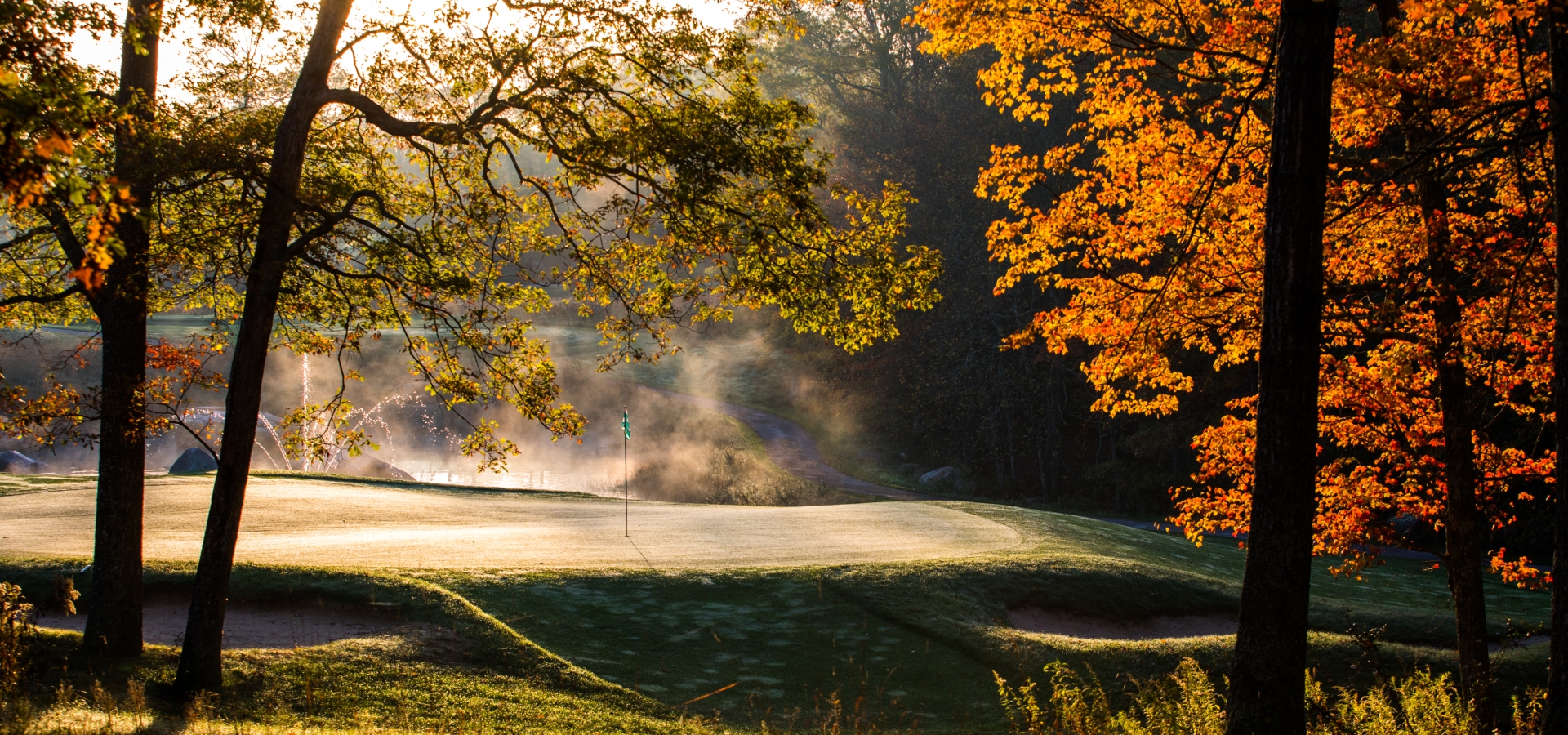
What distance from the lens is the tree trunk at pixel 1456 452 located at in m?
8.73

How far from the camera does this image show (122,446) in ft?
28.7

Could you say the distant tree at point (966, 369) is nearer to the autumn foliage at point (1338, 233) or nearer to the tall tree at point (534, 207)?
the autumn foliage at point (1338, 233)

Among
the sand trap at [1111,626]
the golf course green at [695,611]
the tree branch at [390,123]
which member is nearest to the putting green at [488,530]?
the golf course green at [695,611]

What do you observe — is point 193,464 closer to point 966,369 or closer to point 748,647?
point 748,647

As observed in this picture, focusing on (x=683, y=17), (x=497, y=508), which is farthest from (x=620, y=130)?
(x=497, y=508)

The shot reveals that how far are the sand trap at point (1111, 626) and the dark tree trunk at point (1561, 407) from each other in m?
6.37

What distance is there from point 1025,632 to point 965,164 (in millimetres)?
26401

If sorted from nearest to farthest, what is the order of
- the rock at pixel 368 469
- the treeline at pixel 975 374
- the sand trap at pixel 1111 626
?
the sand trap at pixel 1111 626 < the treeline at pixel 975 374 < the rock at pixel 368 469

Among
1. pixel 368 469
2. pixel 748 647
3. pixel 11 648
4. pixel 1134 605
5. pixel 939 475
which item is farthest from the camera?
pixel 939 475

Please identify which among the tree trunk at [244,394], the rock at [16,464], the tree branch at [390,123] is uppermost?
the tree branch at [390,123]

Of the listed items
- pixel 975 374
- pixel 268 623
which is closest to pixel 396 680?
pixel 268 623

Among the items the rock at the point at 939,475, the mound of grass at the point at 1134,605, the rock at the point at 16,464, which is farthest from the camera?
the rock at the point at 939,475

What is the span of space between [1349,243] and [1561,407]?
3933 mm

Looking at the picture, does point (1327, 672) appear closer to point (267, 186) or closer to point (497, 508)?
point (267, 186)
